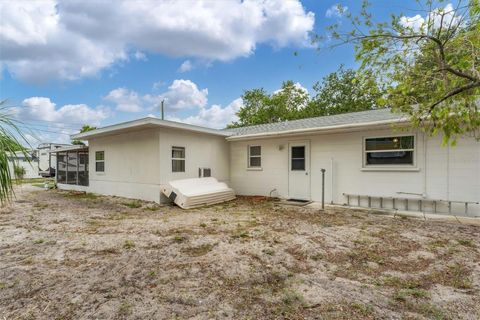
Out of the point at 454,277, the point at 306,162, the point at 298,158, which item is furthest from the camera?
the point at 298,158

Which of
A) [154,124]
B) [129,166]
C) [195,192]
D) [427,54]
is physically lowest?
[195,192]

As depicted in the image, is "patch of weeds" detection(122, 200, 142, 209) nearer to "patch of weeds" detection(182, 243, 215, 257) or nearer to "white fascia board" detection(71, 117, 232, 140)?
"white fascia board" detection(71, 117, 232, 140)

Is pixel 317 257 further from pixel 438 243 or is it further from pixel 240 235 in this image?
pixel 438 243

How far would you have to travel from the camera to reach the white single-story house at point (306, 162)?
6.43 m

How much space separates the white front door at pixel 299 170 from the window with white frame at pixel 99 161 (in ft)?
25.4

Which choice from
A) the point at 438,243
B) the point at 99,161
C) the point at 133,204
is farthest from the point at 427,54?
the point at 99,161

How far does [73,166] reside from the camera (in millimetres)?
12453

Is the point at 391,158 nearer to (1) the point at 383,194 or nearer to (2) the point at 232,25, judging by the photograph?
(1) the point at 383,194

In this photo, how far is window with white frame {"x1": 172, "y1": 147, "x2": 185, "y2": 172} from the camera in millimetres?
8641

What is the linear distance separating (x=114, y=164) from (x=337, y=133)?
331 inches

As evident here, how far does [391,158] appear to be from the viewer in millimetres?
7176

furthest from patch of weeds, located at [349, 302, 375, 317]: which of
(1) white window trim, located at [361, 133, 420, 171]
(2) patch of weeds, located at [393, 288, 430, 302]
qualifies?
(1) white window trim, located at [361, 133, 420, 171]

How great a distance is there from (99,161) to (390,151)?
432 inches

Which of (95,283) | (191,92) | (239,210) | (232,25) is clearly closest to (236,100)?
(191,92)
